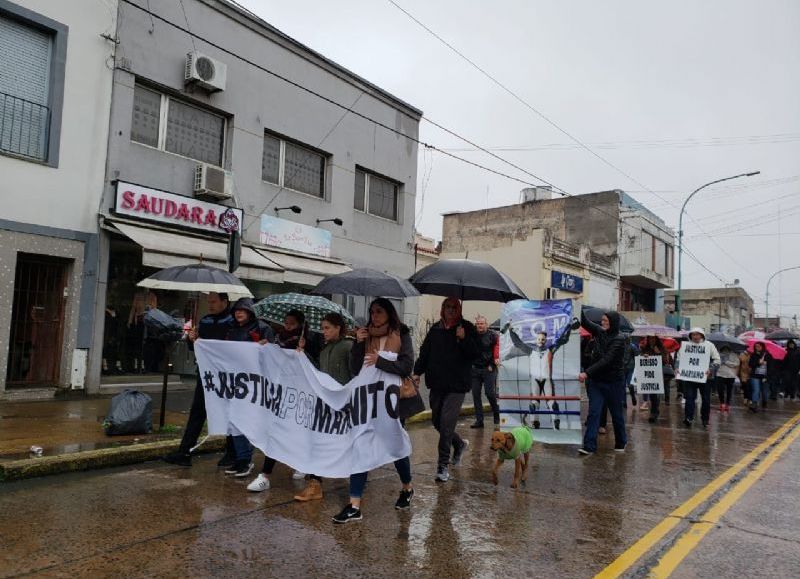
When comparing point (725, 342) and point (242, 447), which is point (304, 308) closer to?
point (242, 447)

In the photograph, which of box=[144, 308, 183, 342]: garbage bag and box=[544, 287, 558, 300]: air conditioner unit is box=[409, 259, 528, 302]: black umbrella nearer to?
box=[144, 308, 183, 342]: garbage bag

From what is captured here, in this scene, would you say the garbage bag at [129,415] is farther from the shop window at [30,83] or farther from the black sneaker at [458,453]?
the shop window at [30,83]

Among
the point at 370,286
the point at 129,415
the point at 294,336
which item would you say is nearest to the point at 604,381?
the point at 370,286

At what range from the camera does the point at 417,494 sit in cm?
594

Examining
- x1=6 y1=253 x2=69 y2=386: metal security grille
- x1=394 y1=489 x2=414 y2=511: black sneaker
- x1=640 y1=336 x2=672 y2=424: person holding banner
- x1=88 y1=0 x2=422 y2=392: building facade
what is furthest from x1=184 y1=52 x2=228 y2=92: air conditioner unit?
x1=640 y1=336 x2=672 y2=424: person holding banner

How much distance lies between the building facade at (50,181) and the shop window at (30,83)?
2 centimetres

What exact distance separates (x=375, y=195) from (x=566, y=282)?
53.4 ft

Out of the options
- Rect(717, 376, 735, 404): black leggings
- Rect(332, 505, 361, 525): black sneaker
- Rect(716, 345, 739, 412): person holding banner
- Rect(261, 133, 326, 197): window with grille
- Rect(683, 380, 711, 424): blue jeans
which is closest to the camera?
Rect(332, 505, 361, 525): black sneaker

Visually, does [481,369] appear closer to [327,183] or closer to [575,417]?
[575,417]

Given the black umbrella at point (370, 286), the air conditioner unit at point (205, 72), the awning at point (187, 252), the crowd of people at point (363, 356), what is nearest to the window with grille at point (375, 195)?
the awning at point (187, 252)

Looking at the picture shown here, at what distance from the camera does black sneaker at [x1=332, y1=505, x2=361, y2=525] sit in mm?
4949

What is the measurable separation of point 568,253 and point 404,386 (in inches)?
1109

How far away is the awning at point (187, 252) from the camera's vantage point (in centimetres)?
1102

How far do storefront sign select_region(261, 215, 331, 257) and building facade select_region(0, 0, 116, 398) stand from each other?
13.1 ft
